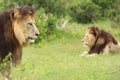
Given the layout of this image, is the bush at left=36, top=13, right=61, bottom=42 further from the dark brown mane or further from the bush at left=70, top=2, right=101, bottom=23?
the bush at left=70, top=2, right=101, bottom=23

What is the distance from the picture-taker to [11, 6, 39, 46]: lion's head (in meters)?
8.09

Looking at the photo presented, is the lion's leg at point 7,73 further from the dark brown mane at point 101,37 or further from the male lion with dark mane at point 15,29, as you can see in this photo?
the dark brown mane at point 101,37

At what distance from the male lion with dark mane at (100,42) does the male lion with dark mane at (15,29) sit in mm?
7561

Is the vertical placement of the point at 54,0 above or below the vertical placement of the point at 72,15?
above

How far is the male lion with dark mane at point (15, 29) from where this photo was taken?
8.10 meters

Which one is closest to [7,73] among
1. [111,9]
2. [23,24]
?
[23,24]

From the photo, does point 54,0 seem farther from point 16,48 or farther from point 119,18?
point 16,48

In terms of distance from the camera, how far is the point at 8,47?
8133 millimetres

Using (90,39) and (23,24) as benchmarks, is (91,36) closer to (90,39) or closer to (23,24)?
(90,39)

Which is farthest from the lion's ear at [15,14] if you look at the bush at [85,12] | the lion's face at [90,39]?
the bush at [85,12]

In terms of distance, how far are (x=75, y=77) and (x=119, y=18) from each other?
47.1ft

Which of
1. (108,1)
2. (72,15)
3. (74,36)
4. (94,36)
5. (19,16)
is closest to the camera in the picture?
Answer: (19,16)

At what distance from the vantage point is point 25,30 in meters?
8.23

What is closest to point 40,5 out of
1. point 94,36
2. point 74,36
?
point 74,36
